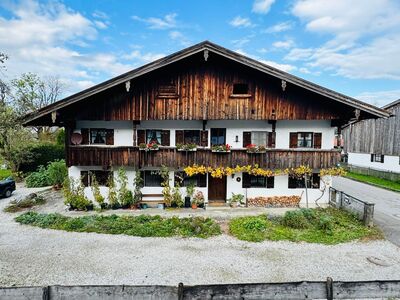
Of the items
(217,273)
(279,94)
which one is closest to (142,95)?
(279,94)

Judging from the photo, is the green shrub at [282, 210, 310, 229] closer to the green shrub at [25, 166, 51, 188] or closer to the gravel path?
the gravel path

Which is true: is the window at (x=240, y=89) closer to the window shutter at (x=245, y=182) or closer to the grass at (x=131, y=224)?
the window shutter at (x=245, y=182)

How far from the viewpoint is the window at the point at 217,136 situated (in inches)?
733

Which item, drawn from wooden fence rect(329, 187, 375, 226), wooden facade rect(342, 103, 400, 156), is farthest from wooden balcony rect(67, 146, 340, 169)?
wooden facade rect(342, 103, 400, 156)

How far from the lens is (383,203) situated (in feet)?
65.8

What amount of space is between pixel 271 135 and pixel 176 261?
1099 cm

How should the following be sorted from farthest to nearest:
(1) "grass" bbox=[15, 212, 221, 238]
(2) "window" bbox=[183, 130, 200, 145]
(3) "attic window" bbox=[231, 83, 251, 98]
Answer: (2) "window" bbox=[183, 130, 200, 145] < (3) "attic window" bbox=[231, 83, 251, 98] < (1) "grass" bbox=[15, 212, 221, 238]

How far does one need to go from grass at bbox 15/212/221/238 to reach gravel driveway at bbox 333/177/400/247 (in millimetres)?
8612

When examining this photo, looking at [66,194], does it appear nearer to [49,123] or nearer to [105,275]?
[49,123]

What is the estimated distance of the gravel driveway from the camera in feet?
46.4

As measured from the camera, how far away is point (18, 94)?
3434 cm

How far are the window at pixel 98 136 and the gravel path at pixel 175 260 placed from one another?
22.2 ft

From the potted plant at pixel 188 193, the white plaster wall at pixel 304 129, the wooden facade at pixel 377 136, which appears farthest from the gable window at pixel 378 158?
the potted plant at pixel 188 193

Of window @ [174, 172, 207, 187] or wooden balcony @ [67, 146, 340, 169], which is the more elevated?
wooden balcony @ [67, 146, 340, 169]
